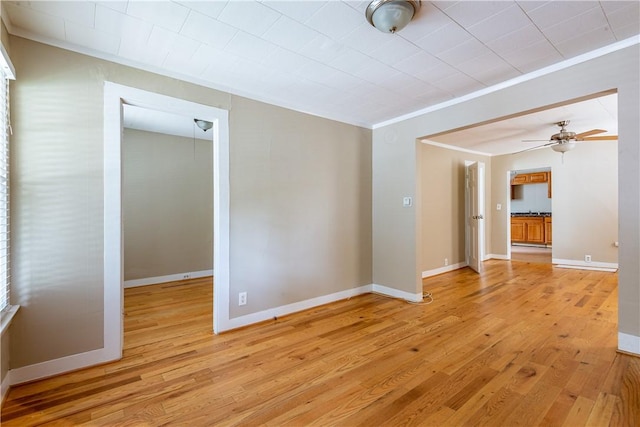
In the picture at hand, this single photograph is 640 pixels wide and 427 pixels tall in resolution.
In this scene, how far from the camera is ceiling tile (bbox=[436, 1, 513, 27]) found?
5.69 feet

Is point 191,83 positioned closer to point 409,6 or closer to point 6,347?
point 409,6

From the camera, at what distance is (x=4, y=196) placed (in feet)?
6.11

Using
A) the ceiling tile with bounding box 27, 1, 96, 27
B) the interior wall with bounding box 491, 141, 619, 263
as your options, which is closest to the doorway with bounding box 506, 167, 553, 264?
Result: the interior wall with bounding box 491, 141, 619, 263

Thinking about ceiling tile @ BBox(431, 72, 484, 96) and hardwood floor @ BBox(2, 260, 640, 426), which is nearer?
hardwood floor @ BBox(2, 260, 640, 426)

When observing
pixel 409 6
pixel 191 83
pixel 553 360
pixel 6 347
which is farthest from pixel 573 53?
pixel 6 347

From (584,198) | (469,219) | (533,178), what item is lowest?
(469,219)

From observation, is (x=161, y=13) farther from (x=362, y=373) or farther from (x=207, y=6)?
(x=362, y=373)

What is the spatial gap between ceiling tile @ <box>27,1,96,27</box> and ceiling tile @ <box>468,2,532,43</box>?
2445 millimetres

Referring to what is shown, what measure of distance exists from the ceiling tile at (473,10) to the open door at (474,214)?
4.00 meters

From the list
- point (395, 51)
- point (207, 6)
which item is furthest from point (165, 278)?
point (395, 51)

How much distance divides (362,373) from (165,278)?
388 centimetres

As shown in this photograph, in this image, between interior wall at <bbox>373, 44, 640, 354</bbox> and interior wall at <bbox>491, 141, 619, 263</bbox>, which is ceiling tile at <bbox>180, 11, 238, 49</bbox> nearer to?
interior wall at <bbox>373, 44, 640, 354</bbox>

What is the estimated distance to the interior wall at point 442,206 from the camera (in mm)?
5074

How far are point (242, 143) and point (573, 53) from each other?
9.58 ft
